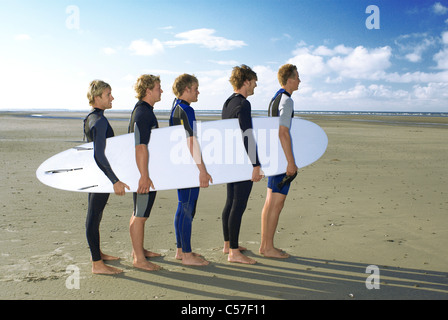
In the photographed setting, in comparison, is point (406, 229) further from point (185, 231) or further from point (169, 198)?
point (169, 198)

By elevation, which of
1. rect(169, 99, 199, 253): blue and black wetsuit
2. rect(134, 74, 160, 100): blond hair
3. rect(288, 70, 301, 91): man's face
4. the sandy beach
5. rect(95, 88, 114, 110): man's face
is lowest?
the sandy beach

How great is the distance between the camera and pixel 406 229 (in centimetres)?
517

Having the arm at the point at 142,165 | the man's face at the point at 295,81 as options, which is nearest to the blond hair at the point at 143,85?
the arm at the point at 142,165

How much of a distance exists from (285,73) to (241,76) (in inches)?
21.2

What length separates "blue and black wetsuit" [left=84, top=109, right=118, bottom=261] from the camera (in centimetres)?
352

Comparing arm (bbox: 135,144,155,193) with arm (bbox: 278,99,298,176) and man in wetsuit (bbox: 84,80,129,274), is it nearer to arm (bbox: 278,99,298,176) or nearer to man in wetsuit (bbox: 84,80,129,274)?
man in wetsuit (bbox: 84,80,129,274)

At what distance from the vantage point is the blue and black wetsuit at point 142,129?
3598 millimetres

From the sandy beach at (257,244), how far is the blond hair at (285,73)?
200 cm

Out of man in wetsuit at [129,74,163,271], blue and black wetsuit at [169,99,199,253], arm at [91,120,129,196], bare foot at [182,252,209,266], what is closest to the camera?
arm at [91,120,129,196]

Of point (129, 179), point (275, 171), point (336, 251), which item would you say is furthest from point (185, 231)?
point (336, 251)

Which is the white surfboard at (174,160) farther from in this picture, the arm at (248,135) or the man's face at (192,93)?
the man's face at (192,93)

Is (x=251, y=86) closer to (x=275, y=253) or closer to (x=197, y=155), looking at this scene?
(x=197, y=155)

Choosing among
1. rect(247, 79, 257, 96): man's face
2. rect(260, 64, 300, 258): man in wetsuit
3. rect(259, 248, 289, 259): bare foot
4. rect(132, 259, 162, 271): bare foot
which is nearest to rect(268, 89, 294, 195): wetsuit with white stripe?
rect(260, 64, 300, 258): man in wetsuit
